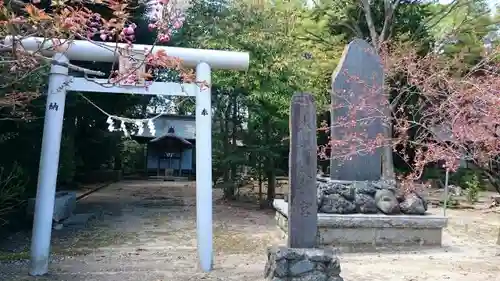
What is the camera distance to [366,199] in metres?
8.45

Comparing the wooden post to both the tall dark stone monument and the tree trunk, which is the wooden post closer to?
the tall dark stone monument

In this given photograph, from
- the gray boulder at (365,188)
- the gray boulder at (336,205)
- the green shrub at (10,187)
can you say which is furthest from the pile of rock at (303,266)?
the green shrub at (10,187)

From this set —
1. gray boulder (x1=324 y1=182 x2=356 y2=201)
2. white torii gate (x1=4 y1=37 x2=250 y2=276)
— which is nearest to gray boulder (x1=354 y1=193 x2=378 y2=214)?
gray boulder (x1=324 y1=182 x2=356 y2=201)

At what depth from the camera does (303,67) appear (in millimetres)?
13312

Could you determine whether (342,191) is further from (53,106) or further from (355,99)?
(53,106)

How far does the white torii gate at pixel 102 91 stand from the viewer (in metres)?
6.27

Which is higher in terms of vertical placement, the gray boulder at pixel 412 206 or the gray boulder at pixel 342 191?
the gray boulder at pixel 342 191

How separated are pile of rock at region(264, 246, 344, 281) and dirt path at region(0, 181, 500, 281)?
3.91 ft

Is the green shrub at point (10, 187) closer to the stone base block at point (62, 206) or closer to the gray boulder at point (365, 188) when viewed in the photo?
the stone base block at point (62, 206)

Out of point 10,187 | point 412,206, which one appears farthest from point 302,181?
point 10,187

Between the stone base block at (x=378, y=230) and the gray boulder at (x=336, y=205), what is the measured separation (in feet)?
0.61

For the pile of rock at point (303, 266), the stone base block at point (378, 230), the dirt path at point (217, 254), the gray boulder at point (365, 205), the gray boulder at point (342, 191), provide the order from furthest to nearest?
the gray boulder at point (342, 191), the gray boulder at point (365, 205), the stone base block at point (378, 230), the dirt path at point (217, 254), the pile of rock at point (303, 266)

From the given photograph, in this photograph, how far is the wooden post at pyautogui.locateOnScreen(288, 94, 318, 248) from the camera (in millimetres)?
5262

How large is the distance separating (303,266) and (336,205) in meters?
3.41
